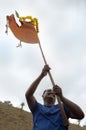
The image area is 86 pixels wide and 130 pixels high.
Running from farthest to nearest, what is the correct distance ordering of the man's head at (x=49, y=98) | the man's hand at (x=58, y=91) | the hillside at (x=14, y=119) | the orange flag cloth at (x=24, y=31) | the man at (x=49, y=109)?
1. the hillside at (x=14, y=119)
2. the orange flag cloth at (x=24, y=31)
3. the man's head at (x=49, y=98)
4. the man at (x=49, y=109)
5. the man's hand at (x=58, y=91)

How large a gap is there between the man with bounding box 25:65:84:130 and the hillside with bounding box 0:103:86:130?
1720 centimetres

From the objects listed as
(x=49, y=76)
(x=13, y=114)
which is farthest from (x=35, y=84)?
(x=13, y=114)

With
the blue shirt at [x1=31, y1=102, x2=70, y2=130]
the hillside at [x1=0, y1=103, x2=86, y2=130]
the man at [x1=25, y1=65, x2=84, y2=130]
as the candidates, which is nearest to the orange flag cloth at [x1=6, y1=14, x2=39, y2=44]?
the man at [x1=25, y1=65, x2=84, y2=130]

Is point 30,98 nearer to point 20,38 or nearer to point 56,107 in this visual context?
point 56,107

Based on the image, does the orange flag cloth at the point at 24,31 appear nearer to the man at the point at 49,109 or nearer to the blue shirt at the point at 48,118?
the man at the point at 49,109

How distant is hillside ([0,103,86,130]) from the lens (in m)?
22.9

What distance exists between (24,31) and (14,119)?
1831 cm

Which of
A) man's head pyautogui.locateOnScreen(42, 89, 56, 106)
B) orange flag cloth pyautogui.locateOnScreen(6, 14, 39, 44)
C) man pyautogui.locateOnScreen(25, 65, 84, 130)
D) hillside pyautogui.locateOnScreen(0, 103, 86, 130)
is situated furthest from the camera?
hillside pyautogui.locateOnScreen(0, 103, 86, 130)

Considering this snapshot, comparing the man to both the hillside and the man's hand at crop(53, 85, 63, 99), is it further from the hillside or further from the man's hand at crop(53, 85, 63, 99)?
the hillside

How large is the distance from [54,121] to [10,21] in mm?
1658

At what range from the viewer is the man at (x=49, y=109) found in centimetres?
518

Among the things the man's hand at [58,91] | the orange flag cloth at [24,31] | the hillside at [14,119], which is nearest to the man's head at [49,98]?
the man's hand at [58,91]

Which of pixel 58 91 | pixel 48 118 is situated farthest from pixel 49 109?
pixel 58 91

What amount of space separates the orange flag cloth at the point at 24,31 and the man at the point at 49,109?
794 mm
